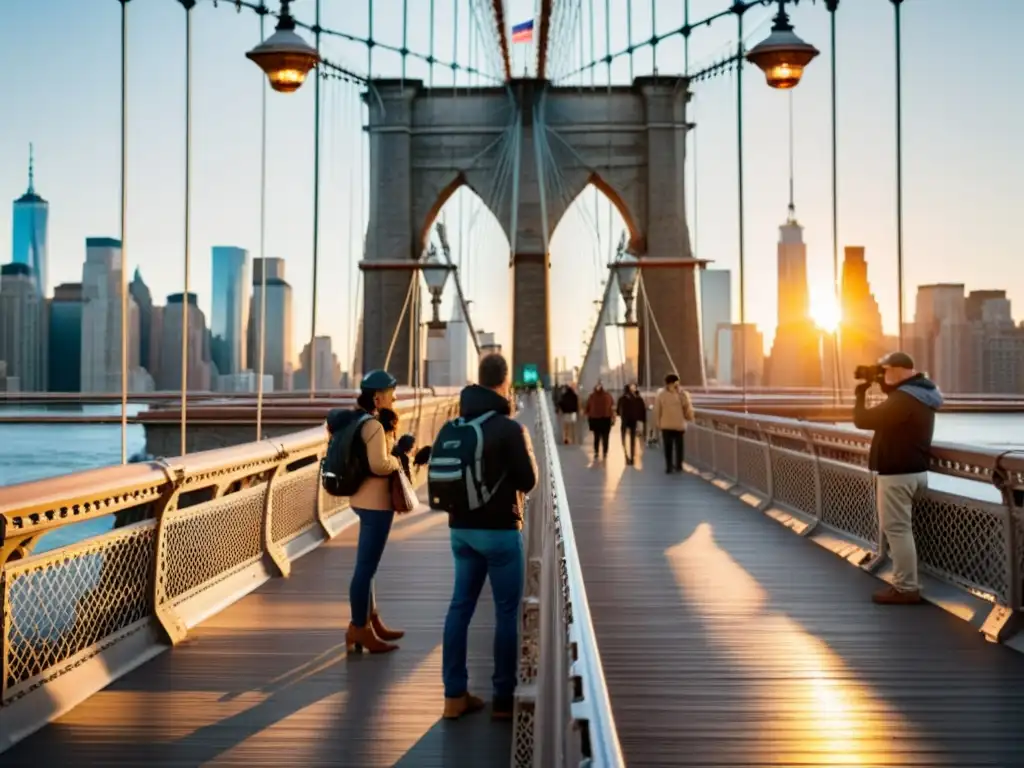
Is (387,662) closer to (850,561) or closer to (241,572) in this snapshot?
(241,572)

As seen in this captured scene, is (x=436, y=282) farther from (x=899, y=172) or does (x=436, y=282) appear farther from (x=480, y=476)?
(x=480, y=476)

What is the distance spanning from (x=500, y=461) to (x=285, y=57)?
6120 mm

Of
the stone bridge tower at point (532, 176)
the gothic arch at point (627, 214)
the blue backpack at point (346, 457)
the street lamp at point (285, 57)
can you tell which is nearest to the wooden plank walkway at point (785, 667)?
the blue backpack at point (346, 457)

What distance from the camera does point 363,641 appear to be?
6078 mm

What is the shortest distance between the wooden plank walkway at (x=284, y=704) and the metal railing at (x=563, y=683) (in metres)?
0.40

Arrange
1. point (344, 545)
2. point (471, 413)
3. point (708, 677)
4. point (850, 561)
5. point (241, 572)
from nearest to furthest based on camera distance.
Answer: point (471, 413) → point (708, 677) → point (241, 572) → point (850, 561) → point (344, 545)

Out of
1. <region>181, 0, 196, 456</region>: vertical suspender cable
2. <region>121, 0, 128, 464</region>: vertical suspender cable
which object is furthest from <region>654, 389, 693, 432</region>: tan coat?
<region>121, 0, 128, 464</region>: vertical suspender cable

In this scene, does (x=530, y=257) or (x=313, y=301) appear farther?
(x=530, y=257)

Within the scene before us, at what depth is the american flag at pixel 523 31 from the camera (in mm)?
50219

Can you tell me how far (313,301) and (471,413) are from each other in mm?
13129

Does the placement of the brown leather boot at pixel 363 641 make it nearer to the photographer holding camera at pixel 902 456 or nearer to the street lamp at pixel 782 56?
the photographer holding camera at pixel 902 456

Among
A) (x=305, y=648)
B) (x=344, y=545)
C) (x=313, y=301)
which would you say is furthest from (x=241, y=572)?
(x=313, y=301)

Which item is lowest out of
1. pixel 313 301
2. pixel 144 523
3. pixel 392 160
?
pixel 144 523

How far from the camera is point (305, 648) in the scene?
6.24m
